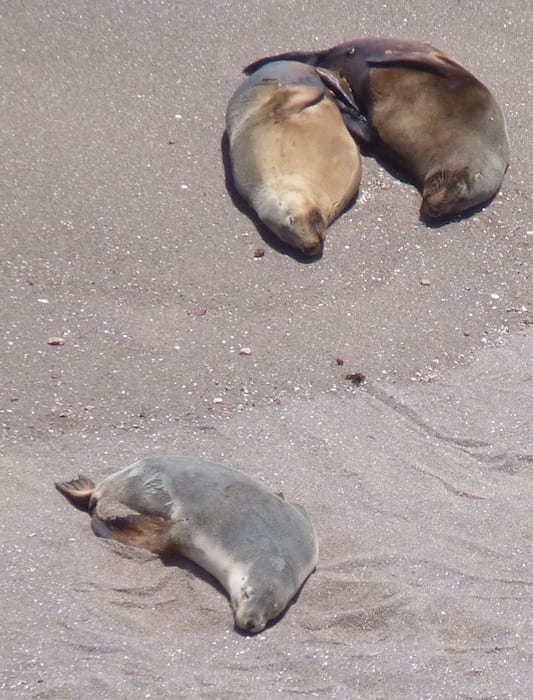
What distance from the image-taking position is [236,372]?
4.89m

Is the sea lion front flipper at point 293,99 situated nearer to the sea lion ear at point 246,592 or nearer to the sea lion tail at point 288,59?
the sea lion tail at point 288,59

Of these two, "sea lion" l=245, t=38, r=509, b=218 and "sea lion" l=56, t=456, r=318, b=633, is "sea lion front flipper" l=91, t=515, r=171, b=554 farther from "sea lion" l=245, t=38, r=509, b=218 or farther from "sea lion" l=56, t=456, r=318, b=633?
"sea lion" l=245, t=38, r=509, b=218

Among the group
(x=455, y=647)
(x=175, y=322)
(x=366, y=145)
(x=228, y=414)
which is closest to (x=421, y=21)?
(x=366, y=145)

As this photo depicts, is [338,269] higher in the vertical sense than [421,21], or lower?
lower

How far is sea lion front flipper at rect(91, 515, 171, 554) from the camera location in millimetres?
3902

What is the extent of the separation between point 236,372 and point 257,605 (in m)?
1.44

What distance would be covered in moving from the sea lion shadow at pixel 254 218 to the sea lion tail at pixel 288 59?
25.0 inches

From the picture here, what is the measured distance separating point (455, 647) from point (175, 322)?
204 centimetres

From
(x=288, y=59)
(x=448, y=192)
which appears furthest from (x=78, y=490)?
(x=288, y=59)

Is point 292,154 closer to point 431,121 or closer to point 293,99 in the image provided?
point 293,99

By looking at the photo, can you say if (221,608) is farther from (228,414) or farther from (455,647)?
(228,414)

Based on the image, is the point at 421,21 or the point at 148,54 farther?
the point at 421,21

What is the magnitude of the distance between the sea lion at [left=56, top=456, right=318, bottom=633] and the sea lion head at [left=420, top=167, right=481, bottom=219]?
2387mm

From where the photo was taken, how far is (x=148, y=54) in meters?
6.54
